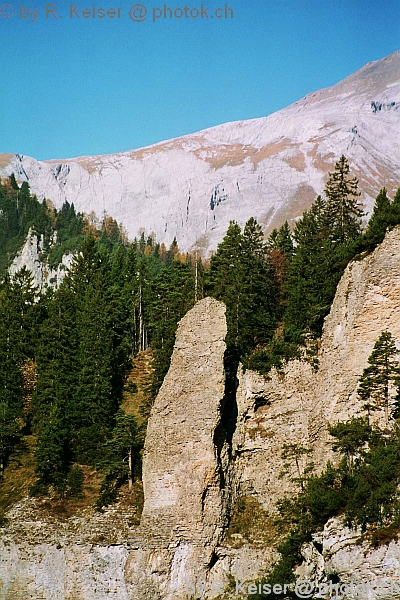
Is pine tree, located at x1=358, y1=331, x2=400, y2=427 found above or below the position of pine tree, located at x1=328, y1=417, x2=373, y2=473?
above

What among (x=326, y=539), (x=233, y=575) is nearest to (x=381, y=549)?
(x=326, y=539)

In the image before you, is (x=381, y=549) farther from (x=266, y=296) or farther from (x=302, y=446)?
(x=266, y=296)

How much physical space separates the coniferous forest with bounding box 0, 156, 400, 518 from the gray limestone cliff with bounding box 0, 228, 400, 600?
2.03m

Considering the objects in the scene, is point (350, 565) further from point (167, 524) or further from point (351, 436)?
point (167, 524)

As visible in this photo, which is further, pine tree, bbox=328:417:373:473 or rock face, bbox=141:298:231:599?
rock face, bbox=141:298:231:599

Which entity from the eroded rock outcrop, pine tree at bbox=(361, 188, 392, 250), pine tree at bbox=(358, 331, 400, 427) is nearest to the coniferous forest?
pine tree at bbox=(361, 188, 392, 250)

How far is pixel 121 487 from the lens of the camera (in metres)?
43.5

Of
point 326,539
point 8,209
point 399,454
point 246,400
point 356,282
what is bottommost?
point 326,539

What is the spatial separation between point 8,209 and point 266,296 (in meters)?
119

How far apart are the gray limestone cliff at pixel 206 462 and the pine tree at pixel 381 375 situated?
1096mm

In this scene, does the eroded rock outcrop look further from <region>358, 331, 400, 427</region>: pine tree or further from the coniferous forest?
<region>358, 331, 400, 427</region>: pine tree

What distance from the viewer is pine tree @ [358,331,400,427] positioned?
36844mm

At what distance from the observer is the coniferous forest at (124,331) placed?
44406 millimetres

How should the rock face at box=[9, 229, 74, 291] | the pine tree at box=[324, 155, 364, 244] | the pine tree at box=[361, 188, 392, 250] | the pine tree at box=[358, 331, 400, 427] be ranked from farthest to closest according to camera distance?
the rock face at box=[9, 229, 74, 291]
the pine tree at box=[324, 155, 364, 244]
the pine tree at box=[361, 188, 392, 250]
the pine tree at box=[358, 331, 400, 427]
